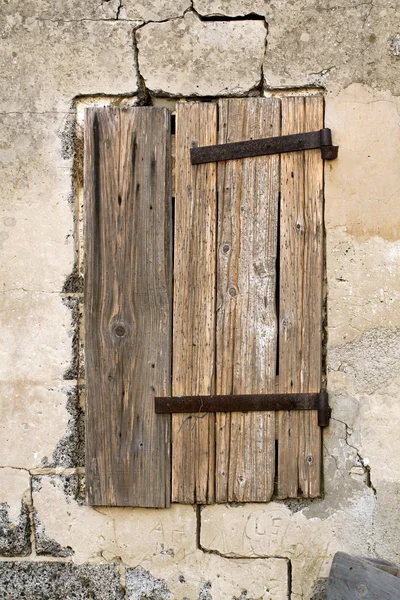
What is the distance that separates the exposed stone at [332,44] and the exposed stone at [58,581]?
218 centimetres

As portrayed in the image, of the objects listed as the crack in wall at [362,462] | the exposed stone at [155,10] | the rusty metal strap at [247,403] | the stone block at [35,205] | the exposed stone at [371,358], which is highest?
the exposed stone at [155,10]

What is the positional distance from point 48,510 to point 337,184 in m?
1.82

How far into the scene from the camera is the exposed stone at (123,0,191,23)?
10.4 ft

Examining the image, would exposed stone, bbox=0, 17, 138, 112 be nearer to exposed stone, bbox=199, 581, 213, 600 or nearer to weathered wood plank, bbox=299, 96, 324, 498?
weathered wood plank, bbox=299, 96, 324, 498

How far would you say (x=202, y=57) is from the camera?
10.3 feet

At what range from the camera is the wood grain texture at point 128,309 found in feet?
10.1

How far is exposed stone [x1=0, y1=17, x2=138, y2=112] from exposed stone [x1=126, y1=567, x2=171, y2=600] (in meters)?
2.00

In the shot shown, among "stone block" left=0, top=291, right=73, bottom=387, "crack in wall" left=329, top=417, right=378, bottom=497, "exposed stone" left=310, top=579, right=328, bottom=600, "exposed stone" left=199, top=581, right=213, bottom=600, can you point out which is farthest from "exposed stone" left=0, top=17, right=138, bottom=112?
"exposed stone" left=310, top=579, right=328, bottom=600

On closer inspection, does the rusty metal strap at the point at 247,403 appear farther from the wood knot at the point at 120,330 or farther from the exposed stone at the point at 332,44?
the exposed stone at the point at 332,44

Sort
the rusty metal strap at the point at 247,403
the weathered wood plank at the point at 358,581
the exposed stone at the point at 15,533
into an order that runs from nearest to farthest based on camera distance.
Result: the weathered wood plank at the point at 358,581, the rusty metal strap at the point at 247,403, the exposed stone at the point at 15,533

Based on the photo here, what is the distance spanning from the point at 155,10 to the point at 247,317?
1367 millimetres

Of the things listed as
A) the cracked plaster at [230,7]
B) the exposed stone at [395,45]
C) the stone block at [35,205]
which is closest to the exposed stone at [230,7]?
the cracked plaster at [230,7]

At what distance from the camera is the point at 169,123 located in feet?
10.3

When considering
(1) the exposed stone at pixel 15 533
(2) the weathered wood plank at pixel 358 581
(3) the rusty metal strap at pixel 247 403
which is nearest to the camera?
(2) the weathered wood plank at pixel 358 581
